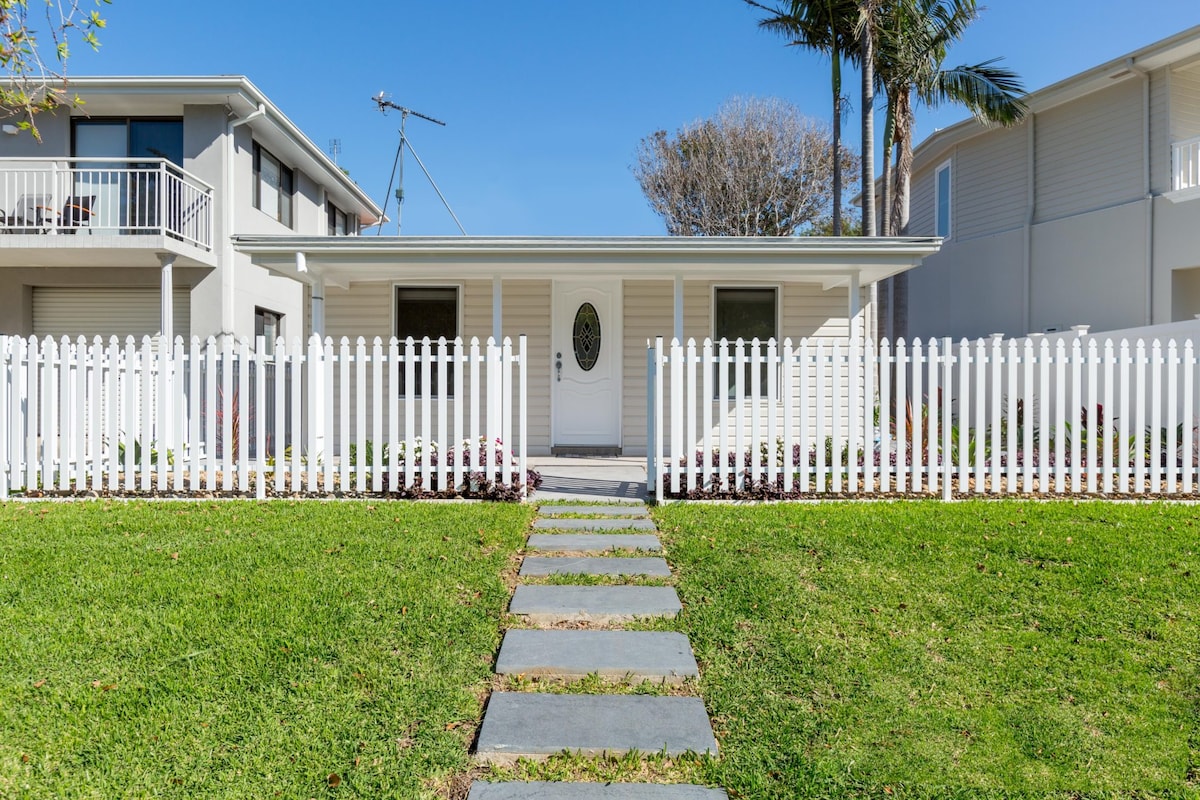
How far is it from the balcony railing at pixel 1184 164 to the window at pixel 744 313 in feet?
24.0

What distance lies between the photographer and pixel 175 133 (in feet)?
41.1

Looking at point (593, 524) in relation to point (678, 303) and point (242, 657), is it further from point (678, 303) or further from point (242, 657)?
point (678, 303)

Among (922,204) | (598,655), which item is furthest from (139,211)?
(922,204)

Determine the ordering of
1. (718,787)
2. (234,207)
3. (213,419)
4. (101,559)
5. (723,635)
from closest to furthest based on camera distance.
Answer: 1. (718,787)
2. (723,635)
3. (101,559)
4. (213,419)
5. (234,207)

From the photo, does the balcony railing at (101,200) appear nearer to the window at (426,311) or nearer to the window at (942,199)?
the window at (426,311)

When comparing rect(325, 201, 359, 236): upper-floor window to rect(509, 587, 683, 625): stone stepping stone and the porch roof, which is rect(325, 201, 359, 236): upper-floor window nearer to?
the porch roof

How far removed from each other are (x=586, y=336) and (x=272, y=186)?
27.3ft

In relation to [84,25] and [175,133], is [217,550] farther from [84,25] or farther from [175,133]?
[175,133]

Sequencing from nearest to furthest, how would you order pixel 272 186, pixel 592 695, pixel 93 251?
pixel 592 695 < pixel 93 251 < pixel 272 186

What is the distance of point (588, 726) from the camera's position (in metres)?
2.73

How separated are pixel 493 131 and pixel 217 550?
22.5m

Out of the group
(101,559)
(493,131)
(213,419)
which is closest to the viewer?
(101,559)

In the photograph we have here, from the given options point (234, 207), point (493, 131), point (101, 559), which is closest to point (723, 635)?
point (101, 559)

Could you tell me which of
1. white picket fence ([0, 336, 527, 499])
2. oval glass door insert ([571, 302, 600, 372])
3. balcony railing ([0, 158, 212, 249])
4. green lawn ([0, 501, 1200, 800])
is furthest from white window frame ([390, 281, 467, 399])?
green lawn ([0, 501, 1200, 800])
